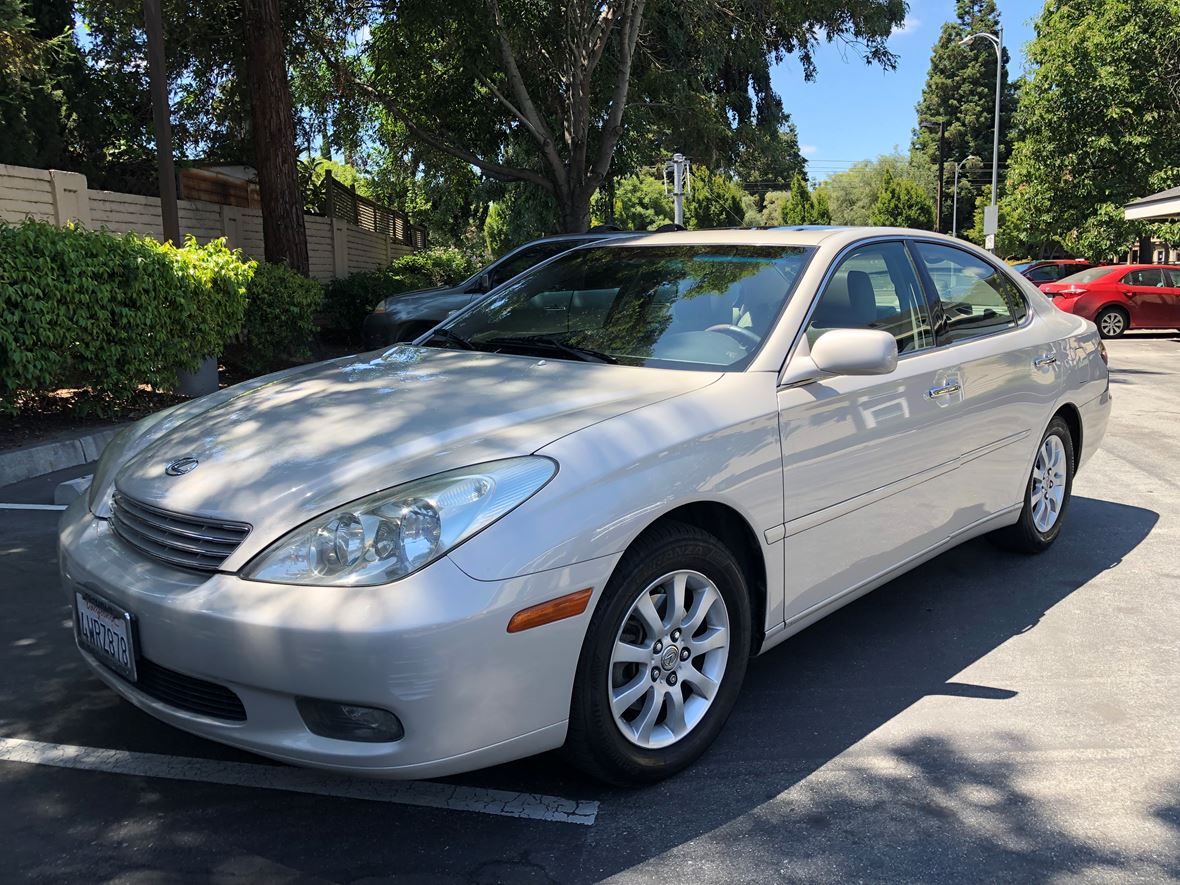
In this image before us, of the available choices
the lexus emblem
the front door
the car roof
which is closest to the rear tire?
the car roof

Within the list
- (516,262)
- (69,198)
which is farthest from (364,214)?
(516,262)

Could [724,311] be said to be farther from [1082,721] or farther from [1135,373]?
[1135,373]

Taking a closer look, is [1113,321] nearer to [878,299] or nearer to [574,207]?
[574,207]

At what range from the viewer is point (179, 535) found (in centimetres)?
262

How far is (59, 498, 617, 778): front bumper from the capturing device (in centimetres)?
227

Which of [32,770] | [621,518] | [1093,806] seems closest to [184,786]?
[32,770]

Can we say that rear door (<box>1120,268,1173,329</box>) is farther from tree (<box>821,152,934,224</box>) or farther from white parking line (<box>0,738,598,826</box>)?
tree (<box>821,152,934,224</box>)

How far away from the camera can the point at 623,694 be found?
8.87 ft

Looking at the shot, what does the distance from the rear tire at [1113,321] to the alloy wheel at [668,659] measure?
18973 millimetres

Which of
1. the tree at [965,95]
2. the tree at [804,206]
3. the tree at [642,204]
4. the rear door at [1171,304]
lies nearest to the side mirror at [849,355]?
the rear door at [1171,304]

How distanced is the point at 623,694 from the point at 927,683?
146 centimetres

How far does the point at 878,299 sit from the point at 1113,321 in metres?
18.2

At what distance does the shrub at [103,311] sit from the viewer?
22.2ft

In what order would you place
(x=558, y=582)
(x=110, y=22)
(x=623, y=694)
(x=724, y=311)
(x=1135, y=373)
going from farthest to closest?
(x=110, y=22), (x=1135, y=373), (x=724, y=311), (x=623, y=694), (x=558, y=582)
